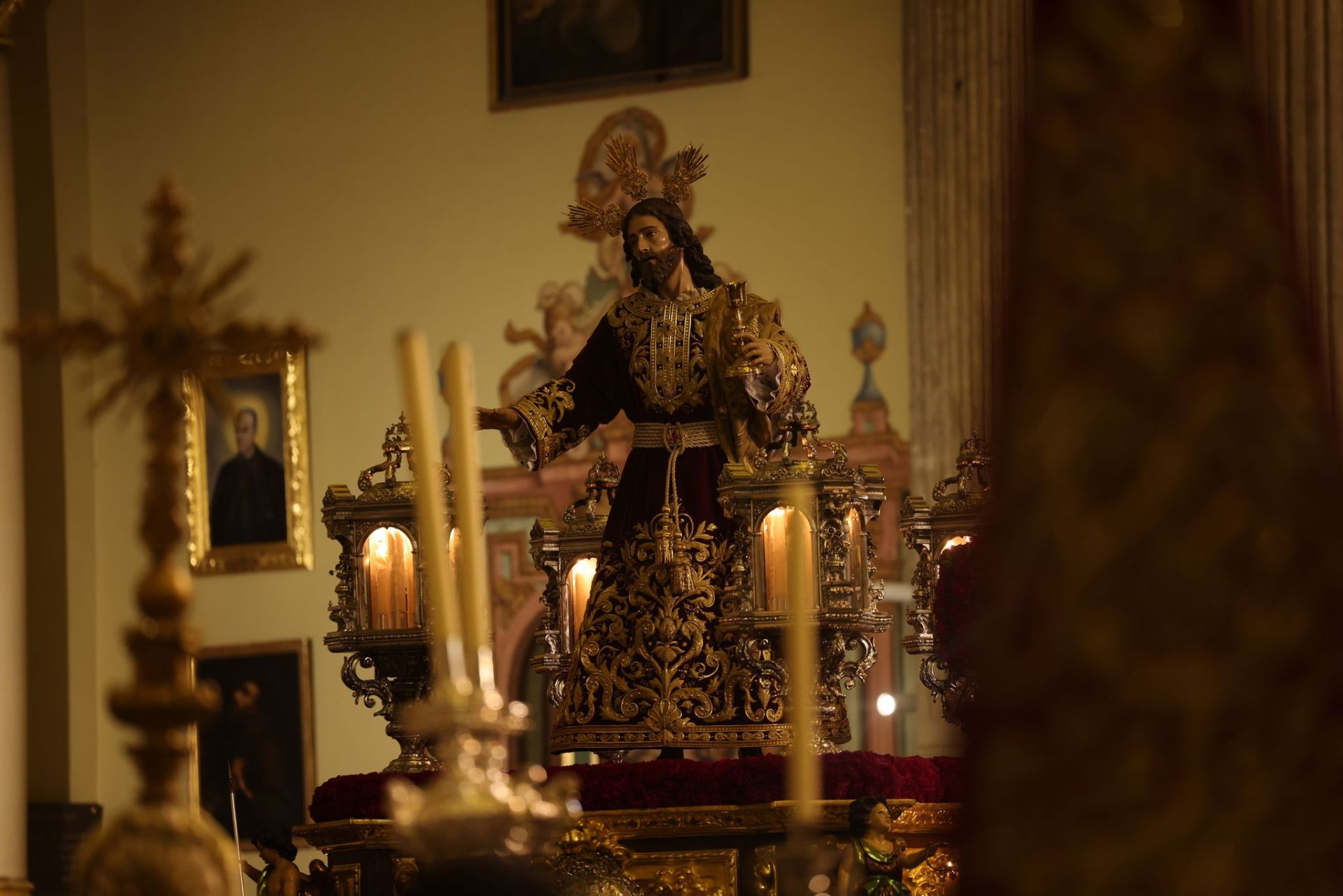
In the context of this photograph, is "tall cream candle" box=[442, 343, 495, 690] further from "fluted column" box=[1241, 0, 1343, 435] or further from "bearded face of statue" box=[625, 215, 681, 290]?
"fluted column" box=[1241, 0, 1343, 435]

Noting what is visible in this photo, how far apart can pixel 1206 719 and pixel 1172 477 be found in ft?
0.32

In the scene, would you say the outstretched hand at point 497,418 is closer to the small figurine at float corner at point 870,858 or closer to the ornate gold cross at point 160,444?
the small figurine at float corner at point 870,858

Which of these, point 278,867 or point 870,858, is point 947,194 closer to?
point 278,867

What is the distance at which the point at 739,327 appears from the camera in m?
5.36

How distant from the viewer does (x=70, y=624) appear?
46.9 ft

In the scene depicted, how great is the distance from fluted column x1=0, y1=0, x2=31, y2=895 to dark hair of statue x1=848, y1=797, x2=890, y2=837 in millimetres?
8246

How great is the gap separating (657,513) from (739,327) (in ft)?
1.84

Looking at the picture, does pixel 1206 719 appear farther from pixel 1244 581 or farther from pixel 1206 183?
pixel 1206 183

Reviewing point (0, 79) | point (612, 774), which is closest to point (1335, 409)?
point (612, 774)

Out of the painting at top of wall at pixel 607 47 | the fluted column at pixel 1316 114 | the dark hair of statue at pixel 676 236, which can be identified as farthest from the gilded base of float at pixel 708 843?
the painting at top of wall at pixel 607 47

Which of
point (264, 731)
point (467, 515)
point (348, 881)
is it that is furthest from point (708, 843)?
point (264, 731)

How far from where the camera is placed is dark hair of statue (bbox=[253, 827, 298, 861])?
4.99m

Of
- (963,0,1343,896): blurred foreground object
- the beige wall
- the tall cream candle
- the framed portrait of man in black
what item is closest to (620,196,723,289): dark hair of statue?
the tall cream candle

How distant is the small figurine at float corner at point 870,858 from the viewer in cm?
423
